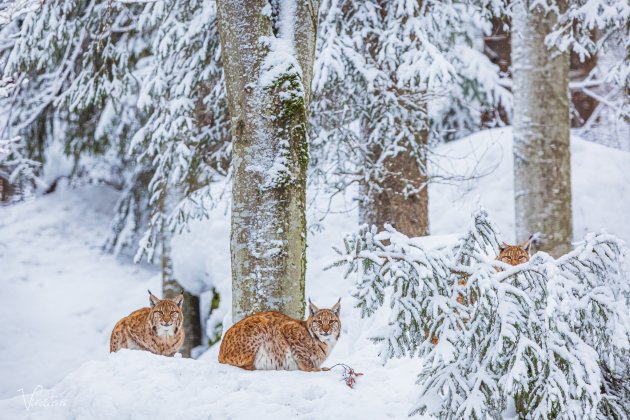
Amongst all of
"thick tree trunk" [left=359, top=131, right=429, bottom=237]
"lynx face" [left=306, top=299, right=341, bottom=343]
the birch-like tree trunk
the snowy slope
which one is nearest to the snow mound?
"lynx face" [left=306, top=299, right=341, bottom=343]

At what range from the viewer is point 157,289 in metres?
14.3

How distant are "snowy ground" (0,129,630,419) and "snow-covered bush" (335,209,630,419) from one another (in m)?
0.50

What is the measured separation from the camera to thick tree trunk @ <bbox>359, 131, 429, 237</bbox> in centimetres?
873

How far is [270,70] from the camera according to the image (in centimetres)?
580

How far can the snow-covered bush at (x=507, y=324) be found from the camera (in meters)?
4.03

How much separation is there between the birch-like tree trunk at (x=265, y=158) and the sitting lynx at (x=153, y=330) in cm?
76

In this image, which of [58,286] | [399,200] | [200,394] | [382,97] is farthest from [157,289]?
[200,394]

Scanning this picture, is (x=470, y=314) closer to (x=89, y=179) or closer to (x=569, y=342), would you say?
(x=569, y=342)

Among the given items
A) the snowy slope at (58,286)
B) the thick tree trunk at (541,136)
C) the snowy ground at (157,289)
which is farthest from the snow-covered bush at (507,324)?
the snowy slope at (58,286)

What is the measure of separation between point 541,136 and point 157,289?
8.15 m

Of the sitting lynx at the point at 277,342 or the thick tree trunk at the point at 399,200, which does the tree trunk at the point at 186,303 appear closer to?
the thick tree trunk at the point at 399,200

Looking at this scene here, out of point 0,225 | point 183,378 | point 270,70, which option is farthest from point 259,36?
point 0,225

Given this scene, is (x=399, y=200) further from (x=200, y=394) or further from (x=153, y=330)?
(x=200, y=394)

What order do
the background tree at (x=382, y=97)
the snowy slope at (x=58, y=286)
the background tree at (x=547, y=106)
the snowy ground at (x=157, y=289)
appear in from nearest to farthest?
the snowy ground at (x=157, y=289) → the background tree at (x=382, y=97) → the background tree at (x=547, y=106) → the snowy slope at (x=58, y=286)
